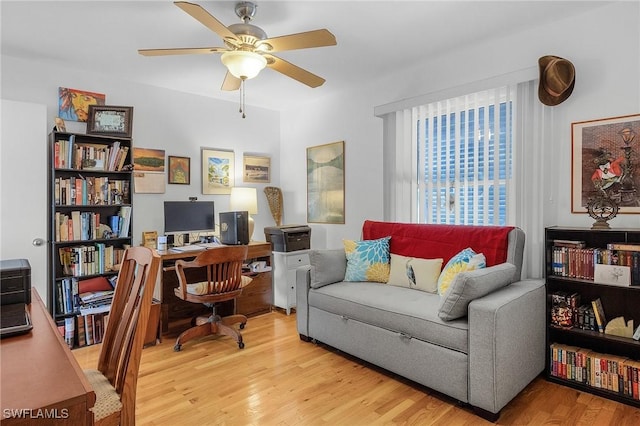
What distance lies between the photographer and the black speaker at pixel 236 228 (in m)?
3.72

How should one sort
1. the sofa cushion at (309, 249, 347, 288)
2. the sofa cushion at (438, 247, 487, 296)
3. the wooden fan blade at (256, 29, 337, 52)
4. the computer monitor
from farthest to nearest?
the computer monitor < the sofa cushion at (309, 249, 347, 288) < the sofa cushion at (438, 247, 487, 296) < the wooden fan blade at (256, 29, 337, 52)

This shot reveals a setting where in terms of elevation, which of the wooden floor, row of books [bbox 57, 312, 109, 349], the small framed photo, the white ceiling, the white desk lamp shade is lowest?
the wooden floor

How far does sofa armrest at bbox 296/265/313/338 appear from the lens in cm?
310

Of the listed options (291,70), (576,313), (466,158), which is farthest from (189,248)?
(576,313)

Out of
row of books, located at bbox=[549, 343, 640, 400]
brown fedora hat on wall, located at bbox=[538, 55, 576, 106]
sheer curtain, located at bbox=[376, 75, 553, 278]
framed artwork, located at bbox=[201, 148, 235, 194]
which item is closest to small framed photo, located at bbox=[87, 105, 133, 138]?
framed artwork, located at bbox=[201, 148, 235, 194]

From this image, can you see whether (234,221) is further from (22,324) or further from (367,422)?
(22,324)

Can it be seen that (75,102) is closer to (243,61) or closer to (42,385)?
(243,61)

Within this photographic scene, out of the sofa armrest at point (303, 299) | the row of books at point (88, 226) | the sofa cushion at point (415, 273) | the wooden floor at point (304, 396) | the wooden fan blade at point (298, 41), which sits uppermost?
the wooden fan blade at point (298, 41)

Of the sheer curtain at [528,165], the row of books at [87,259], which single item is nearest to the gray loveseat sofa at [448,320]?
the sheer curtain at [528,165]

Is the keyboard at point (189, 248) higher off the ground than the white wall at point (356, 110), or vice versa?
the white wall at point (356, 110)

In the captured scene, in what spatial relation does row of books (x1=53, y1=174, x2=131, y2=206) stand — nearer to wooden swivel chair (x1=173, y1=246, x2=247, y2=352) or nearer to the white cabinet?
wooden swivel chair (x1=173, y1=246, x2=247, y2=352)

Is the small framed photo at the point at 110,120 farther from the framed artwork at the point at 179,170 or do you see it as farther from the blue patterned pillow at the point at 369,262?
the blue patterned pillow at the point at 369,262

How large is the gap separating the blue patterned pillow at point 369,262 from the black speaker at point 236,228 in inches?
46.6

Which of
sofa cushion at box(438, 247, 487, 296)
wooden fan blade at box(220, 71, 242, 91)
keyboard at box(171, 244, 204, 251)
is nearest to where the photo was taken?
sofa cushion at box(438, 247, 487, 296)
